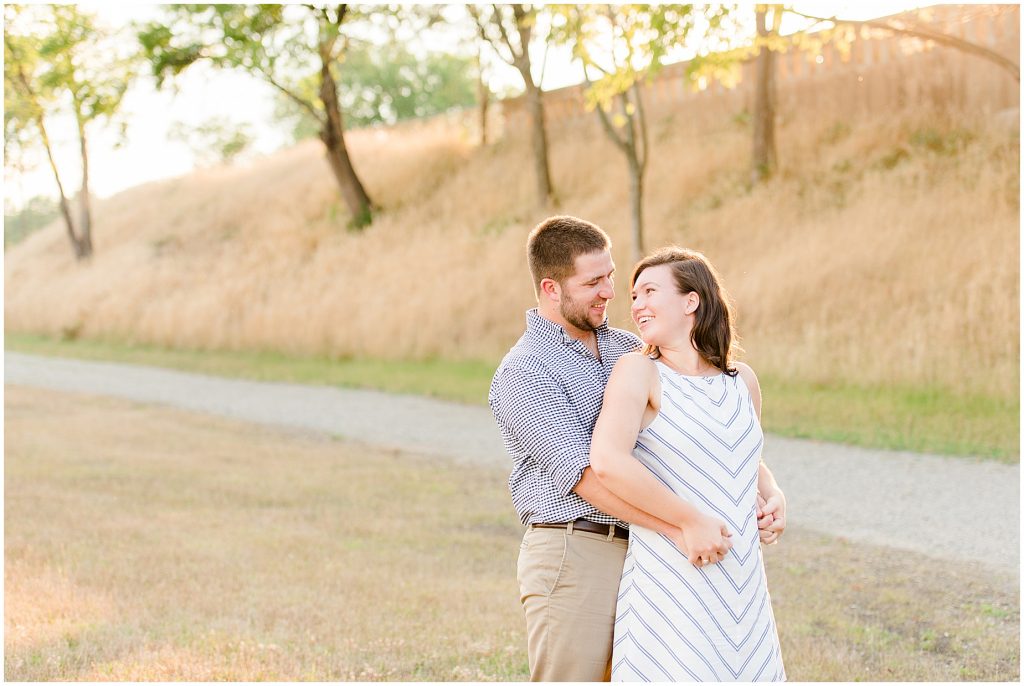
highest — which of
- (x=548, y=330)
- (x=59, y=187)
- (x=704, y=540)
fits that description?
(x=59, y=187)

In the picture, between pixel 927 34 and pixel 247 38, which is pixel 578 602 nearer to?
pixel 927 34

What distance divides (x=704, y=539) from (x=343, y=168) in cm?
2564

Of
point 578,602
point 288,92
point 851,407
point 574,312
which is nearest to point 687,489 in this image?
point 578,602

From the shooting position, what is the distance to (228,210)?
35.3 metres

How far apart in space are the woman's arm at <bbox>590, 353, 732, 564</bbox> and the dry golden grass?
247 centimetres

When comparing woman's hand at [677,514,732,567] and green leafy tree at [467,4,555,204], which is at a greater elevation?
green leafy tree at [467,4,555,204]

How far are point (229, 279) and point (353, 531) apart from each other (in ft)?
67.0

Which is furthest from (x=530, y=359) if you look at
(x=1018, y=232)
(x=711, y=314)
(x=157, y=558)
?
(x=1018, y=232)

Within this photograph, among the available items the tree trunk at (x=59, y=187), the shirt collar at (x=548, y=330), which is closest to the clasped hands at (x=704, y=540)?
the shirt collar at (x=548, y=330)

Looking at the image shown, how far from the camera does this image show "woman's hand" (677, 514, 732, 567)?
2955 mm

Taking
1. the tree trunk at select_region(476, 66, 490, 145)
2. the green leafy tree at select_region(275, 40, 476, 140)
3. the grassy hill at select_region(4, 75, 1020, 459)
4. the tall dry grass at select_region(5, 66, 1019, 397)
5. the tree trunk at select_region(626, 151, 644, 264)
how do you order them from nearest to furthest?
1. the grassy hill at select_region(4, 75, 1020, 459)
2. the tall dry grass at select_region(5, 66, 1019, 397)
3. the tree trunk at select_region(626, 151, 644, 264)
4. the tree trunk at select_region(476, 66, 490, 145)
5. the green leafy tree at select_region(275, 40, 476, 140)

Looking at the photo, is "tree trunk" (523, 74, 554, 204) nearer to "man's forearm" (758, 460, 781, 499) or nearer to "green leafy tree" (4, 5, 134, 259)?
"green leafy tree" (4, 5, 134, 259)

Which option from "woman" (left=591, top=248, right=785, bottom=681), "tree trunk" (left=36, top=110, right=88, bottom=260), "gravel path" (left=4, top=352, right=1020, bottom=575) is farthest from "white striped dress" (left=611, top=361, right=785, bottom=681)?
"tree trunk" (left=36, top=110, right=88, bottom=260)

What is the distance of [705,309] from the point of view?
3.17 meters
